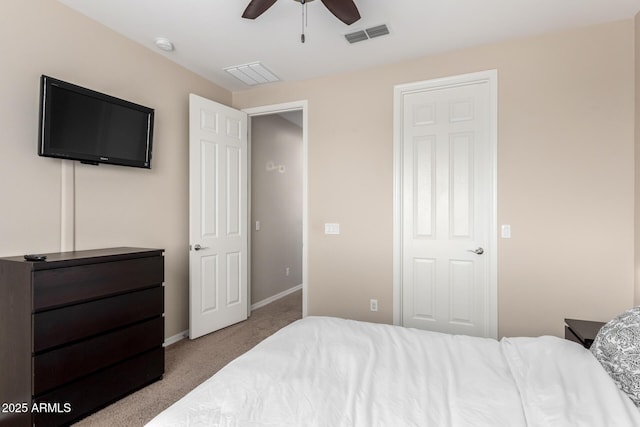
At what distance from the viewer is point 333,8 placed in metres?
2.05

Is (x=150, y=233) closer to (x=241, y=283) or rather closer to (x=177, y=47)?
(x=241, y=283)

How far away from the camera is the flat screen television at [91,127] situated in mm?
2102

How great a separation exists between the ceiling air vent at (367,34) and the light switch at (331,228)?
1724 mm

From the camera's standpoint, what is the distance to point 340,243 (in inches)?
136

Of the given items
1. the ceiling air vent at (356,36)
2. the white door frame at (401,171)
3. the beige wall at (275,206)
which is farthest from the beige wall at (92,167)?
the white door frame at (401,171)

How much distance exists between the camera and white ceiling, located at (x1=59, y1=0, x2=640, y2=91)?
235 cm

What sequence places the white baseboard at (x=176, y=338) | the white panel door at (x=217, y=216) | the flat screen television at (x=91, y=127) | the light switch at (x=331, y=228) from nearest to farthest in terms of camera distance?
1. the flat screen television at (x=91, y=127)
2. the white baseboard at (x=176, y=338)
3. the white panel door at (x=217, y=216)
4. the light switch at (x=331, y=228)

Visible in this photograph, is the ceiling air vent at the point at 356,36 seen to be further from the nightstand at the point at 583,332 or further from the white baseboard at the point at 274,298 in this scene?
the white baseboard at the point at 274,298

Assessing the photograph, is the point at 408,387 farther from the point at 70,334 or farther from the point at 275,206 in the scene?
the point at 275,206

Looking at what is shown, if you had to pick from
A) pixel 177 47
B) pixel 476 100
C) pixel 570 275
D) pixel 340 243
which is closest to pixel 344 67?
pixel 476 100

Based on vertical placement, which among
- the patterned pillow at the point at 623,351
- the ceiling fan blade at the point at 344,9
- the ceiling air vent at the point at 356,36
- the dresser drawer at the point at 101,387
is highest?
the ceiling air vent at the point at 356,36

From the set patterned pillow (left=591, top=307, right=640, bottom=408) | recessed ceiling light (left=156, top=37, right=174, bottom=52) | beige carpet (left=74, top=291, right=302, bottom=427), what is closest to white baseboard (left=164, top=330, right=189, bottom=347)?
beige carpet (left=74, top=291, right=302, bottom=427)

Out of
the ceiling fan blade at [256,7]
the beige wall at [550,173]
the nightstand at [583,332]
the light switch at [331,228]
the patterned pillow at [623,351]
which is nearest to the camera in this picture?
the patterned pillow at [623,351]

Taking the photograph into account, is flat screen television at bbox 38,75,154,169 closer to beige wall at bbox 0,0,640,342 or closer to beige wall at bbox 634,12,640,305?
beige wall at bbox 0,0,640,342
